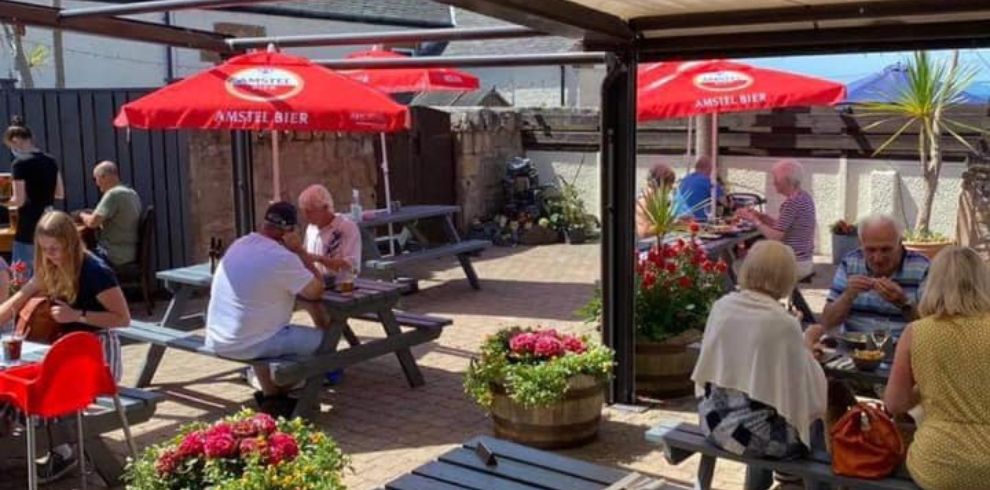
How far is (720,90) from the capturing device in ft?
27.7

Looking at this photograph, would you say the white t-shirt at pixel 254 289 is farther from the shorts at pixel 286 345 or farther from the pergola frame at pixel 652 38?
the pergola frame at pixel 652 38

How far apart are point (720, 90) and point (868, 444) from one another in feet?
16.8

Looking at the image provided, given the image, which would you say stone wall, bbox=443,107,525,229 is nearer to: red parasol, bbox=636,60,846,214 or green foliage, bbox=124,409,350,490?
red parasol, bbox=636,60,846,214

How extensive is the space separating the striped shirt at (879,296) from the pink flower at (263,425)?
297 cm

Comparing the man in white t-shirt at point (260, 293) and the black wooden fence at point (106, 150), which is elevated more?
the black wooden fence at point (106, 150)

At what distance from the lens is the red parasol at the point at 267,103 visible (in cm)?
652

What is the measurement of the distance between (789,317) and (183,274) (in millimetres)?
4972

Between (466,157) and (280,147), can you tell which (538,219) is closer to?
(466,157)

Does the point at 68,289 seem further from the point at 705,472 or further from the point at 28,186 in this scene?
the point at 28,186

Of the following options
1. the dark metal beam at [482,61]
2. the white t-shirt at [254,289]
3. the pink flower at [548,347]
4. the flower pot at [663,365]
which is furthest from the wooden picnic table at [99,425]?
the dark metal beam at [482,61]

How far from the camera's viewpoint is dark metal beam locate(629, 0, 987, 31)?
4.79 metres

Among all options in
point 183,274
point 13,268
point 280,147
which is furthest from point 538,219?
point 13,268

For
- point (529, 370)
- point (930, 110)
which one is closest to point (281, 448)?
point (529, 370)

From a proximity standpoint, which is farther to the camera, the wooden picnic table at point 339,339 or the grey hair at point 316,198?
the grey hair at point 316,198
